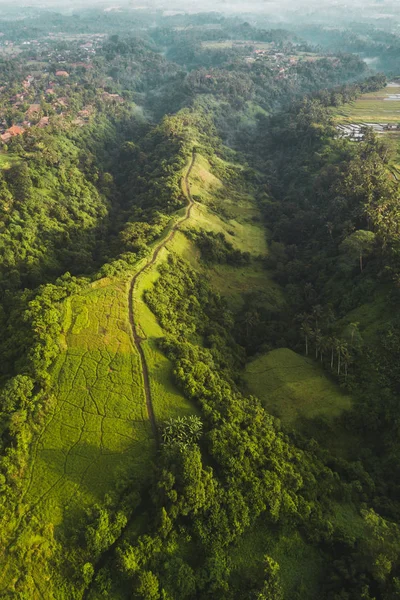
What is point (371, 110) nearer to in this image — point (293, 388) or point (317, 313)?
point (317, 313)

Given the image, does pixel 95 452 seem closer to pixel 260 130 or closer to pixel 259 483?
pixel 259 483

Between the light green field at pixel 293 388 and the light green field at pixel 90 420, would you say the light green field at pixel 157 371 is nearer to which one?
the light green field at pixel 90 420

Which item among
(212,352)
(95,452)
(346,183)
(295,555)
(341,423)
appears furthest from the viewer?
(346,183)

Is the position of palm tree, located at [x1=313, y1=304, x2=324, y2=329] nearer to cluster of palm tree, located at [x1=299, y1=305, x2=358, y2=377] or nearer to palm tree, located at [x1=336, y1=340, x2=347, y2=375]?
cluster of palm tree, located at [x1=299, y1=305, x2=358, y2=377]

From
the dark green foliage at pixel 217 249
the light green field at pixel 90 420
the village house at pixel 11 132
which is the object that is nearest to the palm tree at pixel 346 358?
→ the light green field at pixel 90 420

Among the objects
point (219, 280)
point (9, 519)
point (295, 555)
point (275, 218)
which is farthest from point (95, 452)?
point (275, 218)

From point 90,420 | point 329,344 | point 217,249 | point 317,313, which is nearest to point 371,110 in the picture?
point 217,249
